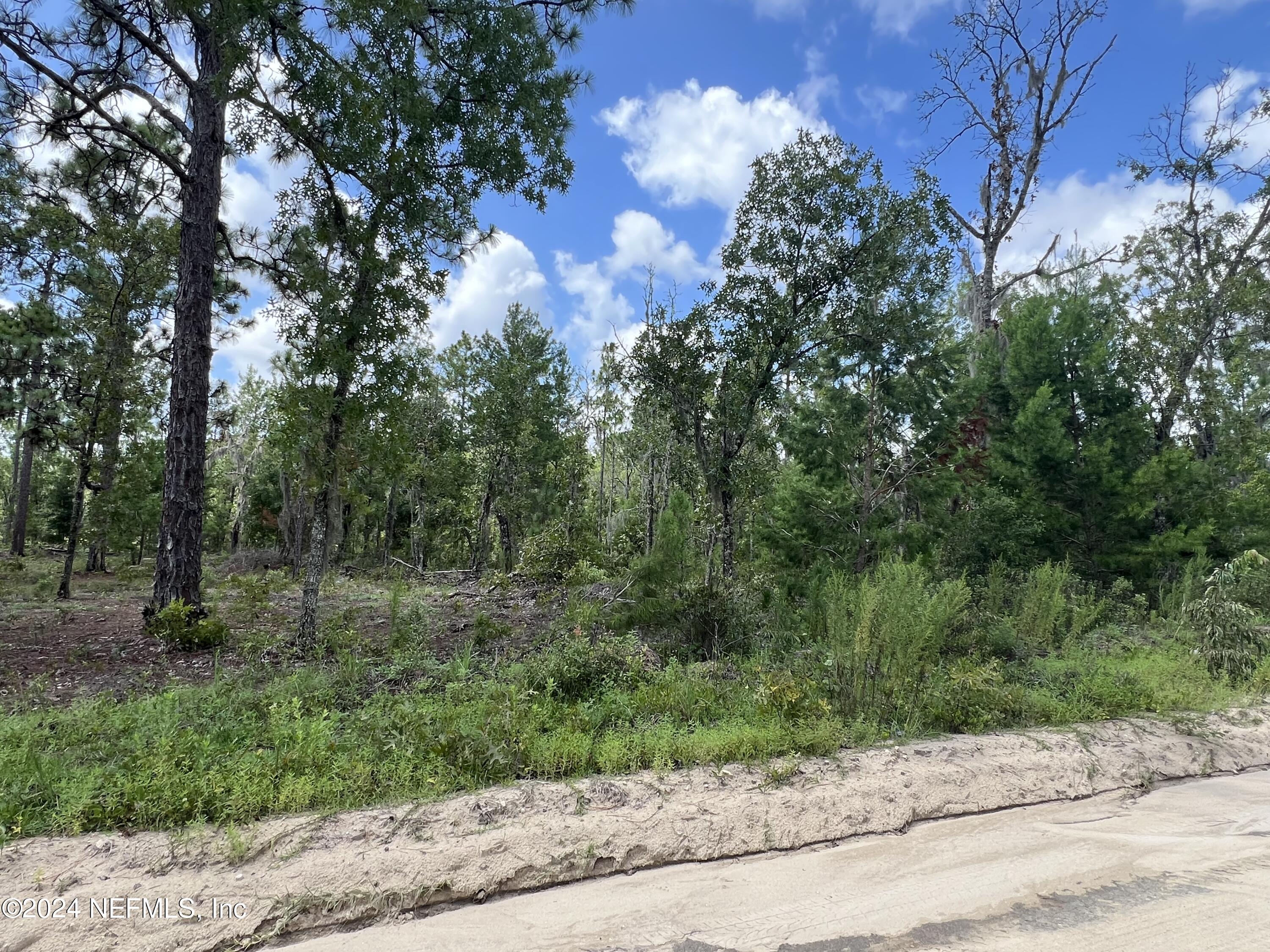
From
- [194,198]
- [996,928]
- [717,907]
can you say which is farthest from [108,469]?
[996,928]

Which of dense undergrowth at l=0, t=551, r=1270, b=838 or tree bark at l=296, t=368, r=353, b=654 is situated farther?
tree bark at l=296, t=368, r=353, b=654

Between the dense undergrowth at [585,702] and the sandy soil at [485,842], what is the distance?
24 centimetres

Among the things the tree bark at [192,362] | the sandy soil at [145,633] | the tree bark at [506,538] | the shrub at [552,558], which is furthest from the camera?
the tree bark at [506,538]

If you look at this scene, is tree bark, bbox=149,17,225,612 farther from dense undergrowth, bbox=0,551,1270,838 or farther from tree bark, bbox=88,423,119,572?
tree bark, bbox=88,423,119,572

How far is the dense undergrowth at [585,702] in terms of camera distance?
350cm

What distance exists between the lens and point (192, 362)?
8.12 m

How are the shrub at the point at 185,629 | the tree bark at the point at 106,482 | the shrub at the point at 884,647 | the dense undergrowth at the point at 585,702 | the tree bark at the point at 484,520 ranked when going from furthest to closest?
the tree bark at the point at 484,520
the tree bark at the point at 106,482
the shrub at the point at 185,629
the shrub at the point at 884,647
the dense undergrowth at the point at 585,702

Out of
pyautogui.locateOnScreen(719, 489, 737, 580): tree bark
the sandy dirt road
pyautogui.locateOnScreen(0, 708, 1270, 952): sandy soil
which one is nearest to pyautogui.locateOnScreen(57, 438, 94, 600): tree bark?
pyautogui.locateOnScreen(0, 708, 1270, 952): sandy soil

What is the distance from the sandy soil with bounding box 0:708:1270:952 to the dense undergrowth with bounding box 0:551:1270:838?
9.4 inches

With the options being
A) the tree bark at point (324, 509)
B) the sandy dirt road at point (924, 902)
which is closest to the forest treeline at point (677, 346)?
the tree bark at point (324, 509)

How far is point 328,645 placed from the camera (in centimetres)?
725

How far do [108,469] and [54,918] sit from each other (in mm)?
15142

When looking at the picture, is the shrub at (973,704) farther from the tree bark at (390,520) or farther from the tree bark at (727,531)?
the tree bark at (390,520)

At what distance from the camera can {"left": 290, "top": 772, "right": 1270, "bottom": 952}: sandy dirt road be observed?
2688 mm
